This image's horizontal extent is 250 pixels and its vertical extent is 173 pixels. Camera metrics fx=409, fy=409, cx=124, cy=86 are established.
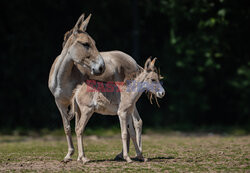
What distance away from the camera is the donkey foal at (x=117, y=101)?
9.09 m

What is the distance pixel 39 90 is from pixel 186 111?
7908mm

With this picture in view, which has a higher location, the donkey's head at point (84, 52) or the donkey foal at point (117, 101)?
the donkey's head at point (84, 52)

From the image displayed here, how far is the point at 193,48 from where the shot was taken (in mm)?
20125

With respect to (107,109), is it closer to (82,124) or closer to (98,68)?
(82,124)

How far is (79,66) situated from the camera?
9586 mm

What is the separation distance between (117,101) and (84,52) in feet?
4.41

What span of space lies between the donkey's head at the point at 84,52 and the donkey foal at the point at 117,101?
64cm

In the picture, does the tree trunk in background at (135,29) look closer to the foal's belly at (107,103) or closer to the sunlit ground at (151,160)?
the sunlit ground at (151,160)

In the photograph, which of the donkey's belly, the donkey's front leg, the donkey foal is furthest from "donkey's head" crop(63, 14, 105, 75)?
the donkey's front leg

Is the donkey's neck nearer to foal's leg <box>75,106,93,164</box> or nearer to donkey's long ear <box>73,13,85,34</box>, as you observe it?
foal's leg <box>75,106,93,164</box>

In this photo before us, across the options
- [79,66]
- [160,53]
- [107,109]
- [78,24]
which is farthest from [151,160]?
[160,53]

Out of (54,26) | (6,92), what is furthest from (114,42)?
(6,92)

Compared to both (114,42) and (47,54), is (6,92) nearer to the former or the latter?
(47,54)

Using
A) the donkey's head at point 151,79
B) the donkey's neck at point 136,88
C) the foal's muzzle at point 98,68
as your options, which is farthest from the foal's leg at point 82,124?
the donkey's head at point 151,79
